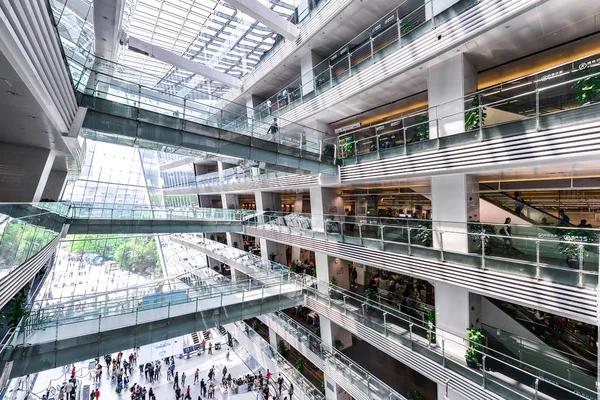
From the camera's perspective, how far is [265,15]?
38.6 feet

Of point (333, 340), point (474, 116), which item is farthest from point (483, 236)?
point (333, 340)

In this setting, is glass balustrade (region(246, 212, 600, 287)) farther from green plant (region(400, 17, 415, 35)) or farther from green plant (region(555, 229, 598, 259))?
green plant (region(400, 17, 415, 35))

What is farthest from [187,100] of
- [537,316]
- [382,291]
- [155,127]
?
[537,316]

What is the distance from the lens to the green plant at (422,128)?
845cm

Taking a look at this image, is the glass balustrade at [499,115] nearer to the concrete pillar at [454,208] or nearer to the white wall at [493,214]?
the concrete pillar at [454,208]

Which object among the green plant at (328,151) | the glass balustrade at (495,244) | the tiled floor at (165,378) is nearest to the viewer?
the glass balustrade at (495,244)

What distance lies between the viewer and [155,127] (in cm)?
770

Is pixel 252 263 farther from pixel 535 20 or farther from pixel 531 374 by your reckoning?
pixel 535 20

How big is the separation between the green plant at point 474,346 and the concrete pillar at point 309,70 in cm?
1080

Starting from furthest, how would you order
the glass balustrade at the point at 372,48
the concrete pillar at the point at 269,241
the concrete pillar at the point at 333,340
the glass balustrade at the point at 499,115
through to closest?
the concrete pillar at the point at 269,241 < the concrete pillar at the point at 333,340 < the glass balustrade at the point at 372,48 < the glass balustrade at the point at 499,115

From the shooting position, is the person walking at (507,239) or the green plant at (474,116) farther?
the green plant at (474,116)

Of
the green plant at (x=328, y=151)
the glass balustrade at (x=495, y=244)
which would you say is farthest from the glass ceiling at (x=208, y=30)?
the glass balustrade at (x=495, y=244)

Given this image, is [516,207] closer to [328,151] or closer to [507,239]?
[507,239]

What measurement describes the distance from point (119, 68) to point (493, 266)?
10813 mm
